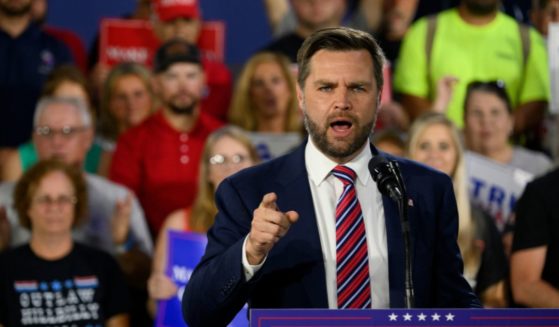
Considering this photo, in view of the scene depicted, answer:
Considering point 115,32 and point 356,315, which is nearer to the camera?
point 356,315

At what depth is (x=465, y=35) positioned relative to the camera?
670 centimetres

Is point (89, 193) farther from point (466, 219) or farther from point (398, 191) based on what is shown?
point (398, 191)

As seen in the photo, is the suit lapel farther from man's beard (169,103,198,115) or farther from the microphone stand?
man's beard (169,103,198,115)

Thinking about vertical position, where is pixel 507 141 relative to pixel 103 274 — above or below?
above

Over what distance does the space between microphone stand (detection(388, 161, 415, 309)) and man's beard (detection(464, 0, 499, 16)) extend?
4.23 metres

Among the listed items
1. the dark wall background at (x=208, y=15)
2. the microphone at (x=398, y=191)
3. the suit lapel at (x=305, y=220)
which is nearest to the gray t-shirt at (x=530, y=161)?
the dark wall background at (x=208, y=15)

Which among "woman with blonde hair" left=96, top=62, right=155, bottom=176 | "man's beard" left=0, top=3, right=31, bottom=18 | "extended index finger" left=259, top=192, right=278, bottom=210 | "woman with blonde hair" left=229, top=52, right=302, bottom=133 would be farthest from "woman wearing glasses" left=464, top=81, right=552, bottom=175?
"extended index finger" left=259, top=192, right=278, bottom=210

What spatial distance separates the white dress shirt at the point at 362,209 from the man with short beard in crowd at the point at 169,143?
10.5ft

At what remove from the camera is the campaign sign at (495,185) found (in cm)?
586

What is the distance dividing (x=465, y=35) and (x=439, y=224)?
3.99 m

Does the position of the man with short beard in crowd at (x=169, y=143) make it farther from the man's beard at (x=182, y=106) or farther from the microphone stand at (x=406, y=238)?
the microphone stand at (x=406, y=238)

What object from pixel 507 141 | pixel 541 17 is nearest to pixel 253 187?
pixel 507 141

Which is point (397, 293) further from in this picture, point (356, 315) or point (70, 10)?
point (70, 10)

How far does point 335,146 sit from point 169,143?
3.56 metres
